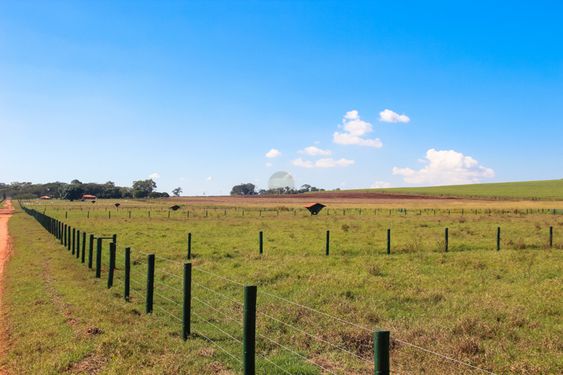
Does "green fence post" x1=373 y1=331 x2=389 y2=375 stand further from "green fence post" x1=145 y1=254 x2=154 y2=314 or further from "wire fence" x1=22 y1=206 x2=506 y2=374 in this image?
"green fence post" x1=145 y1=254 x2=154 y2=314

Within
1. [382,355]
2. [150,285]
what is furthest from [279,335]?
[382,355]

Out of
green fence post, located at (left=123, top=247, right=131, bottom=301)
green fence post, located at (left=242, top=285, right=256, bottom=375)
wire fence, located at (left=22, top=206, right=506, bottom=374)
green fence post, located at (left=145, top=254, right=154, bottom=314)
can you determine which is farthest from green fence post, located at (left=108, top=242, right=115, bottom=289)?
green fence post, located at (left=242, top=285, right=256, bottom=375)

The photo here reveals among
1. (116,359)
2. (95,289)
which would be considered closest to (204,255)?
(95,289)

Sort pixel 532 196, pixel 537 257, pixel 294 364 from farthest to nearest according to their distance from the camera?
pixel 532 196 → pixel 537 257 → pixel 294 364

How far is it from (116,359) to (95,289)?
695 centimetres

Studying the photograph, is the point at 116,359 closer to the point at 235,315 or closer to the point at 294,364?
the point at 294,364

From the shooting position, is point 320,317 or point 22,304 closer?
point 320,317

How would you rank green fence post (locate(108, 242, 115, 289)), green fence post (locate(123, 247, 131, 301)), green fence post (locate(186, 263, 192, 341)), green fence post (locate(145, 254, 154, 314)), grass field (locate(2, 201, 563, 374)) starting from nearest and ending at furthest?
1. grass field (locate(2, 201, 563, 374))
2. green fence post (locate(186, 263, 192, 341))
3. green fence post (locate(145, 254, 154, 314))
4. green fence post (locate(123, 247, 131, 301))
5. green fence post (locate(108, 242, 115, 289))

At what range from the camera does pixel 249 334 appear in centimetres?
685

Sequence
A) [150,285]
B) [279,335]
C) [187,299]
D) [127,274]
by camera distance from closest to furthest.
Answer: [187,299], [279,335], [150,285], [127,274]

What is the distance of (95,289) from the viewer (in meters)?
14.3

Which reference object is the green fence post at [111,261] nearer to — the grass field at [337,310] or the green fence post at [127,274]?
the grass field at [337,310]

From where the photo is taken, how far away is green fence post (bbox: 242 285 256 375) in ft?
22.4

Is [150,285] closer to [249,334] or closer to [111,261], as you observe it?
[111,261]
